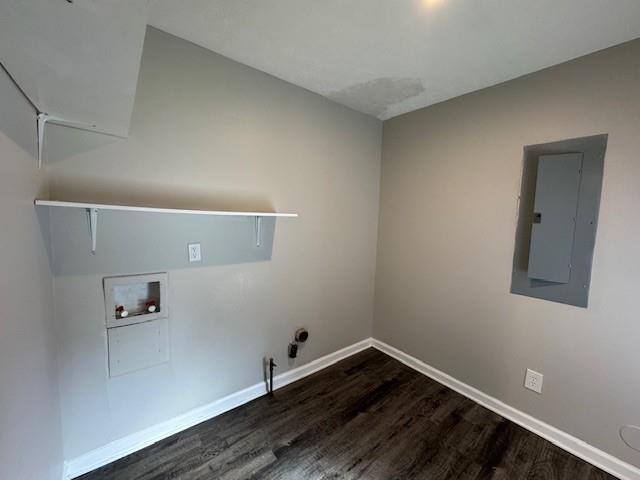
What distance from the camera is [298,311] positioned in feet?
7.66

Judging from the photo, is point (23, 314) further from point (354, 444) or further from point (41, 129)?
point (354, 444)

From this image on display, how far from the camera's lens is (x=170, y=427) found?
5.77 feet

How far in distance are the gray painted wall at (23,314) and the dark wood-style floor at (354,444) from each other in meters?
0.66

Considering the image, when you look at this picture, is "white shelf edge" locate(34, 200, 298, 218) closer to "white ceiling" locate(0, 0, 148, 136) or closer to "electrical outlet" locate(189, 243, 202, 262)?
"electrical outlet" locate(189, 243, 202, 262)

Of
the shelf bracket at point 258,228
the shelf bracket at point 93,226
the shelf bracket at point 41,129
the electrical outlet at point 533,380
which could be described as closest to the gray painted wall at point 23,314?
the shelf bracket at point 41,129

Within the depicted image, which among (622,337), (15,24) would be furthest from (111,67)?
(622,337)

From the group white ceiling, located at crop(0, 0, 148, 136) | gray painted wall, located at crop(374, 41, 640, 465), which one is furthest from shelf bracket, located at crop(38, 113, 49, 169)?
gray painted wall, located at crop(374, 41, 640, 465)

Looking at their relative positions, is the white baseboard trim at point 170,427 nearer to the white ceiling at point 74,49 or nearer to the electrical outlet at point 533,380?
the electrical outlet at point 533,380

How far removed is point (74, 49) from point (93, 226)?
3.28 ft

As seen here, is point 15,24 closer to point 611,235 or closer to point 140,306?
point 140,306

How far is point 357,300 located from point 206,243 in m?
1.61

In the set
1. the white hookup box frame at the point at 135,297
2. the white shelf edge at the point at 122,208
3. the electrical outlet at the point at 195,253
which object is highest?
the white shelf edge at the point at 122,208

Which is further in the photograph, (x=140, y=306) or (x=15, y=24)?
(x=140, y=306)

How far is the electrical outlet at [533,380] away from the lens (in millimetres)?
1852
